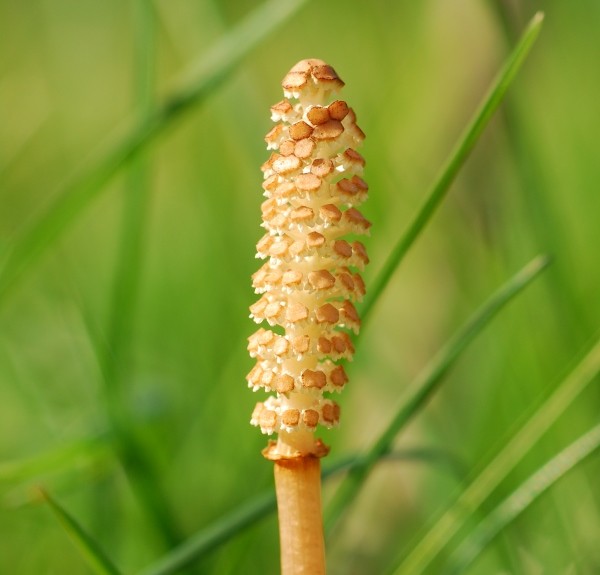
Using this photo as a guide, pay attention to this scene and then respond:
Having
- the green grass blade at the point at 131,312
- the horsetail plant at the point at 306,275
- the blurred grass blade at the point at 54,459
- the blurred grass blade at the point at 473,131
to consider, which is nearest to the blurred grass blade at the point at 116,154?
the green grass blade at the point at 131,312

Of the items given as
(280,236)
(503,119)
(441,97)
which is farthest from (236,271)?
(280,236)

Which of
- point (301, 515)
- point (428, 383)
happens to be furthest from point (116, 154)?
point (301, 515)

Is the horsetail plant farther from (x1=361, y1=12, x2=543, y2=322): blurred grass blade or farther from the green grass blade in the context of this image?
the green grass blade

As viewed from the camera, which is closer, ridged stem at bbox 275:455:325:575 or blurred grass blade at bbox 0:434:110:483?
ridged stem at bbox 275:455:325:575

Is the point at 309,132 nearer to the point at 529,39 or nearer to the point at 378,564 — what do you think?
the point at 529,39

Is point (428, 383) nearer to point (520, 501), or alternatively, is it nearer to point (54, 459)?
point (520, 501)

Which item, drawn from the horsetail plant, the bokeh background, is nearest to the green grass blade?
the bokeh background

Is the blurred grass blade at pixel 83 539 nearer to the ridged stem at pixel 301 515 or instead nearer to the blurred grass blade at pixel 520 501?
the ridged stem at pixel 301 515
